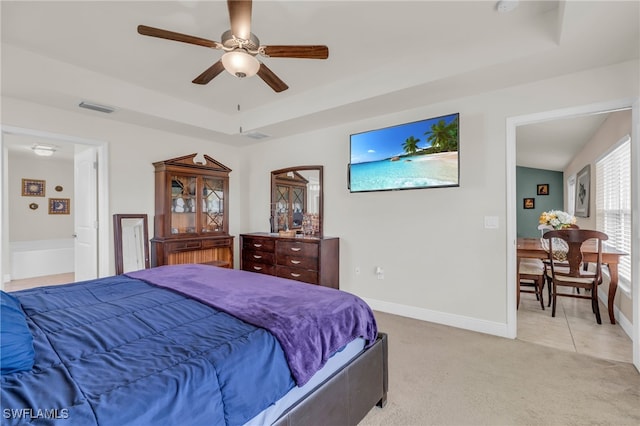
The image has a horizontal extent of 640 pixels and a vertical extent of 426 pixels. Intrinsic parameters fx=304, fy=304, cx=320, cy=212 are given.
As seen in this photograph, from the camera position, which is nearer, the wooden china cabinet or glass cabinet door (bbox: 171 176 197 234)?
the wooden china cabinet

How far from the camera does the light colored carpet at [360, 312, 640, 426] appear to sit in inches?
71.8

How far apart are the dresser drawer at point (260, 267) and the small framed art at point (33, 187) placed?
494 centimetres

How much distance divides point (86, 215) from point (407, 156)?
4211 mm

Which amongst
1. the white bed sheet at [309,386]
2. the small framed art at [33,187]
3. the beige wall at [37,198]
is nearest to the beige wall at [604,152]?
the white bed sheet at [309,386]

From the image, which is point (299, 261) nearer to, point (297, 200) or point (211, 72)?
point (297, 200)

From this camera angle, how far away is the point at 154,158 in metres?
4.28

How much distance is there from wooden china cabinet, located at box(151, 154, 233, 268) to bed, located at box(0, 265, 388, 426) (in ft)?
6.67

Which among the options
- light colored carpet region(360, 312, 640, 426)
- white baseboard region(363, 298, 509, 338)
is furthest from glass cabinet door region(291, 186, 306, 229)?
light colored carpet region(360, 312, 640, 426)

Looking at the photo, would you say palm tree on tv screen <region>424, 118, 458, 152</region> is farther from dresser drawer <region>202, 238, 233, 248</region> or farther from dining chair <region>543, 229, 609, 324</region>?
dresser drawer <region>202, 238, 233, 248</region>

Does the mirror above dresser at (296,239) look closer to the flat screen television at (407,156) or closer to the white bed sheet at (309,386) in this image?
the flat screen television at (407,156)

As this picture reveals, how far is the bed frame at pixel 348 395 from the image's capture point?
132cm

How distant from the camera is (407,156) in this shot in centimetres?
347

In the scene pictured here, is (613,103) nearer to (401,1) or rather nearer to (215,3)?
(401,1)

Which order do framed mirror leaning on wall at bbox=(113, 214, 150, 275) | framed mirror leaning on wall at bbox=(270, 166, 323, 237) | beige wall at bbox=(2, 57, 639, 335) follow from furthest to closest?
framed mirror leaning on wall at bbox=(270, 166, 323, 237) → framed mirror leaning on wall at bbox=(113, 214, 150, 275) → beige wall at bbox=(2, 57, 639, 335)
